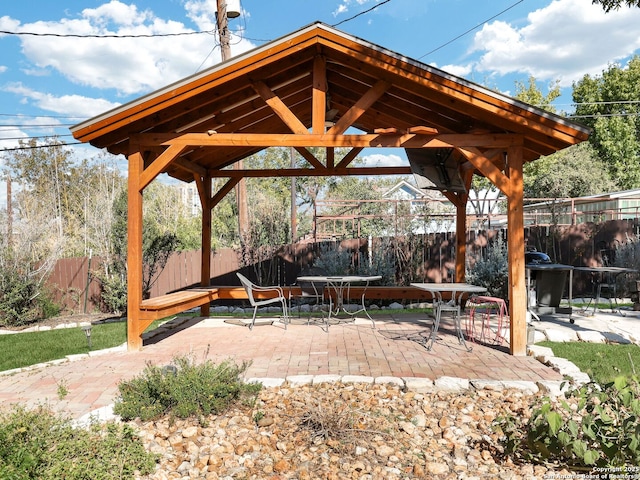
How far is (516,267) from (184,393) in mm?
3905

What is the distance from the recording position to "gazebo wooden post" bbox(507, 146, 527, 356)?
17.8 feet

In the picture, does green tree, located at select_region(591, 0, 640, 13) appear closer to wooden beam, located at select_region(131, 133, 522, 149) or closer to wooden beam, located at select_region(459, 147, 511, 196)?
wooden beam, located at select_region(131, 133, 522, 149)

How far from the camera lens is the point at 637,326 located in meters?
6.91

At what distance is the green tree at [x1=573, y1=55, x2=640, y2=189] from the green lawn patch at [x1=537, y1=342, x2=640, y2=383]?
28.2 meters

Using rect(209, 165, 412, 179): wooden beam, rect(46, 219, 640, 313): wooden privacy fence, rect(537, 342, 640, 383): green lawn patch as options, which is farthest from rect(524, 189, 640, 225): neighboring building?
rect(537, 342, 640, 383): green lawn patch

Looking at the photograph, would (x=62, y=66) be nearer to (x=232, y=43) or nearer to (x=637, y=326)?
(x=232, y=43)

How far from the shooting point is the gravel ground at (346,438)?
9.19 ft

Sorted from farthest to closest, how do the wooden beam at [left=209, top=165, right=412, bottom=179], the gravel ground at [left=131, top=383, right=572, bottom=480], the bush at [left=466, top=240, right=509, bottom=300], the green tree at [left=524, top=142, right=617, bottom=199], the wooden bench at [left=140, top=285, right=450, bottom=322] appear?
1. the green tree at [left=524, top=142, right=617, bottom=199]
2. the bush at [left=466, top=240, right=509, bottom=300]
3. the wooden beam at [left=209, top=165, right=412, bottom=179]
4. the wooden bench at [left=140, top=285, right=450, bottom=322]
5. the gravel ground at [left=131, top=383, right=572, bottom=480]

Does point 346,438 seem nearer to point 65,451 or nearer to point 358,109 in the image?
point 65,451

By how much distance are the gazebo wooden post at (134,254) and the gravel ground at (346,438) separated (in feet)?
8.40

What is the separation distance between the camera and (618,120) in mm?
30000

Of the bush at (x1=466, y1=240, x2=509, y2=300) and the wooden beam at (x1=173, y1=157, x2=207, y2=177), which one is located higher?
the wooden beam at (x1=173, y1=157, x2=207, y2=177)

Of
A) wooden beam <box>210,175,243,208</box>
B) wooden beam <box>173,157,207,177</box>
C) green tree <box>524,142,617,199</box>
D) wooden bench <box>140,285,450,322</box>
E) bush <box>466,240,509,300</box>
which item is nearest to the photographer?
wooden bench <box>140,285,450,322</box>

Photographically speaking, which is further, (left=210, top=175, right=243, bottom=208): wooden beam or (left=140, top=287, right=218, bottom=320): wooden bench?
(left=210, top=175, right=243, bottom=208): wooden beam
